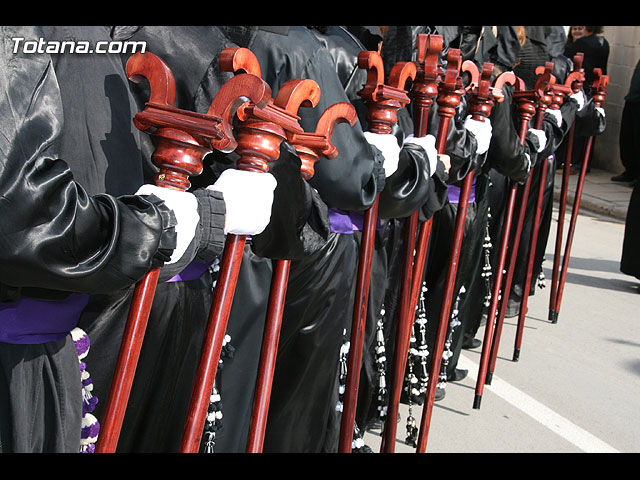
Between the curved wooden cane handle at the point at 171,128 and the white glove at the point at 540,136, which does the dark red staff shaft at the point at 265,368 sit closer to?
the curved wooden cane handle at the point at 171,128

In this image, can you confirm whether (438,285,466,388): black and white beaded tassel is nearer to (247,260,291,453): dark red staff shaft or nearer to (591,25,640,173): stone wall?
(247,260,291,453): dark red staff shaft

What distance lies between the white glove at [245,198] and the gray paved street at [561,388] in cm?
190

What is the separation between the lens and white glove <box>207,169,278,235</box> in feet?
4.69

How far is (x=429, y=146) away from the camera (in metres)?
2.47

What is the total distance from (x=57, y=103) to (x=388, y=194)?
1.31 m

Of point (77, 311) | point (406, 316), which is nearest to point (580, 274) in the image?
point (406, 316)

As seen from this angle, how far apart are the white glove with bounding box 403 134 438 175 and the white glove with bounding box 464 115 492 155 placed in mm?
523

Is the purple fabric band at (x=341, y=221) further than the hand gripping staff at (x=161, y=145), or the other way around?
the purple fabric band at (x=341, y=221)

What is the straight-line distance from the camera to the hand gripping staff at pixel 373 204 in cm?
212

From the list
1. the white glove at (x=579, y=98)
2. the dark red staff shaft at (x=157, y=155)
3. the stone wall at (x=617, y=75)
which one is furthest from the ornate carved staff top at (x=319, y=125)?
the stone wall at (x=617, y=75)

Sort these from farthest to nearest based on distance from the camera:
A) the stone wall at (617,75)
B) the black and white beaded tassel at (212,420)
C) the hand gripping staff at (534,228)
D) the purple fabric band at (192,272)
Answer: the stone wall at (617,75) → the hand gripping staff at (534,228) → the black and white beaded tassel at (212,420) → the purple fabric band at (192,272)

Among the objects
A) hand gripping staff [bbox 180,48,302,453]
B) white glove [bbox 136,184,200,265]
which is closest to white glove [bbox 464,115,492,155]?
hand gripping staff [bbox 180,48,302,453]

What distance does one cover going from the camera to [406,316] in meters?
2.69
